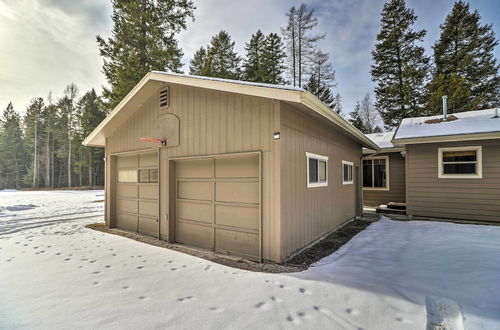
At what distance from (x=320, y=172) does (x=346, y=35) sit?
11.5 metres

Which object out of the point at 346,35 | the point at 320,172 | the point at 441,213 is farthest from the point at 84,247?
the point at 346,35

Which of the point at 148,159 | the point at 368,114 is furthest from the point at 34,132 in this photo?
the point at 368,114

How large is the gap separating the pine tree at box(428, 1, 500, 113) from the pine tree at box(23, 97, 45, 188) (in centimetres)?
4195

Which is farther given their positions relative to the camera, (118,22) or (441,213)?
(118,22)

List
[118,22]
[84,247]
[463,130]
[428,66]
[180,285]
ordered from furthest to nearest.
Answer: [428,66], [118,22], [463,130], [84,247], [180,285]

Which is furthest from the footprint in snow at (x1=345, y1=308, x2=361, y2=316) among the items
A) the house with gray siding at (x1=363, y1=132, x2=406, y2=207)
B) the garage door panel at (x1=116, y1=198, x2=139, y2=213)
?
the house with gray siding at (x1=363, y1=132, x2=406, y2=207)

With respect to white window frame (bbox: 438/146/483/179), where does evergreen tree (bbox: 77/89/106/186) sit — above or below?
above

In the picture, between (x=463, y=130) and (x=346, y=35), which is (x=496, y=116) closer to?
(x=463, y=130)

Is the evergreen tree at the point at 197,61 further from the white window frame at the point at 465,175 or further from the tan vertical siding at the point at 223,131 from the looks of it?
the white window frame at the point at 465,175

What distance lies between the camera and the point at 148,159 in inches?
250

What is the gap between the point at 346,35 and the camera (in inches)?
531

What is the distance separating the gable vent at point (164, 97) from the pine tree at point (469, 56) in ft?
56.5

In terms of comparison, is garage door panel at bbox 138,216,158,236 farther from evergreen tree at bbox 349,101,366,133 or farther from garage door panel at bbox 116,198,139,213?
evergreen tree at bbox 349,101,366,133

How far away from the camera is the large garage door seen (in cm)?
437
